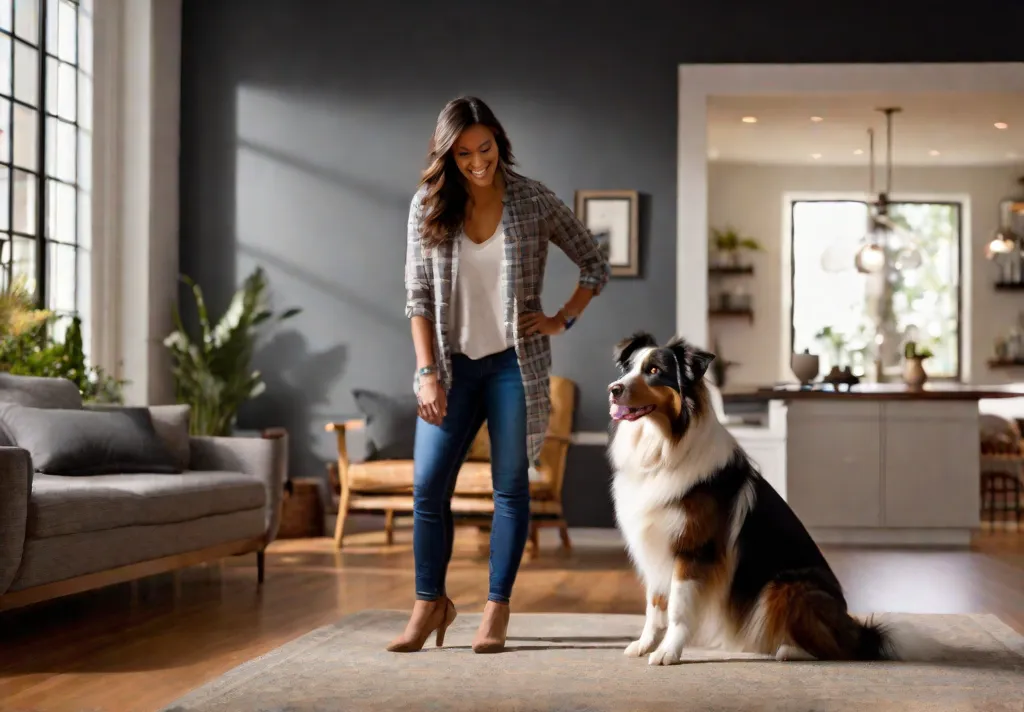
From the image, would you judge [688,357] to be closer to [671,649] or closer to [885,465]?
[671,649]

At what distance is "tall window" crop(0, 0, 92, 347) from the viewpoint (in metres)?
5.39

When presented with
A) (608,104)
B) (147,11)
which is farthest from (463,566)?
(147,11)

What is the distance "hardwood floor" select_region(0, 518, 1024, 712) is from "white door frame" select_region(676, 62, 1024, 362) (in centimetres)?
140

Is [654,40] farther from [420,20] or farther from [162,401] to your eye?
[162,401]

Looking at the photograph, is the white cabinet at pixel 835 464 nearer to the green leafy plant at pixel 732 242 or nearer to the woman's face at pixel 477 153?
the woman's face at pixel 477 153

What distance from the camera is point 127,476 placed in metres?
4.09

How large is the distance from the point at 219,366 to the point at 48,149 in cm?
136

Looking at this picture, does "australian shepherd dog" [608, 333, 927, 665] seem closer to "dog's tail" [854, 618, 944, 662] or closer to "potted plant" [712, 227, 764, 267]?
"dog's tail" [854, 618, 944, 662]

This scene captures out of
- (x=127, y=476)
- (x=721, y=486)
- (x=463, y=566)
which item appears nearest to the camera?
(x=721, y=486)

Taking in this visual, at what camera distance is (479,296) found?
3.00m

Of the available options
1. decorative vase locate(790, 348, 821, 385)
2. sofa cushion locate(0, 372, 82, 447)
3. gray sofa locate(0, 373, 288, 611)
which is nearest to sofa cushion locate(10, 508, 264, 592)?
gray sofa locate(0, 373, 288, 611)

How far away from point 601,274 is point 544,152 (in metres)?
3.34

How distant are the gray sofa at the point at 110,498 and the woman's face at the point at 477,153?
1374 mm

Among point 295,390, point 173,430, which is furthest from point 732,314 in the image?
point 173,430
